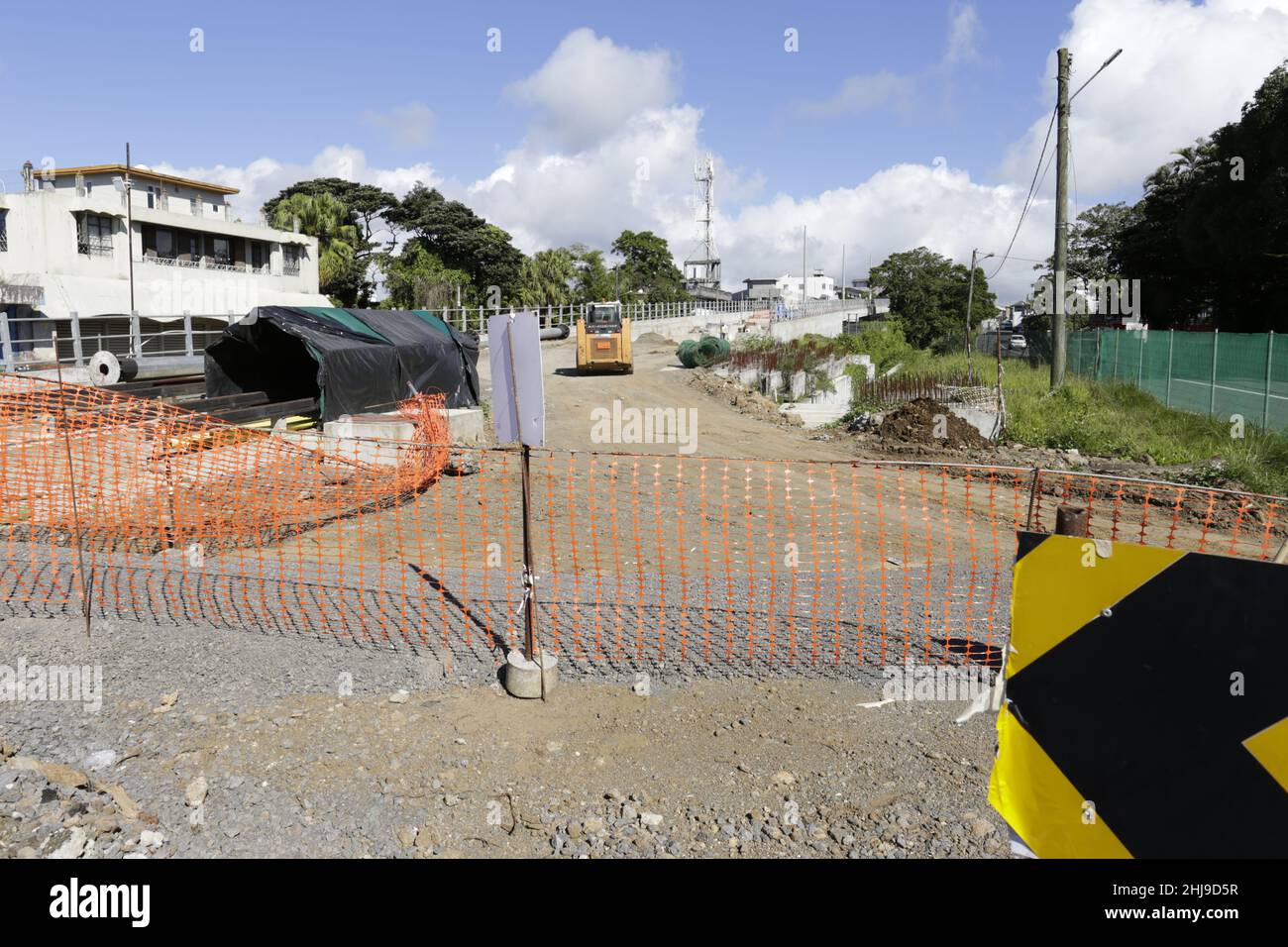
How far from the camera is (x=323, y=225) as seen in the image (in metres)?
53.9

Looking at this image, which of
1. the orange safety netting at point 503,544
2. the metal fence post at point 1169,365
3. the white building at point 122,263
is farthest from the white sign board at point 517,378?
the white building at point 122,263

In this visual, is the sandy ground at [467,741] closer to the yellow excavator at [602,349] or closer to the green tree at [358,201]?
the yellow excavator at [602,349]

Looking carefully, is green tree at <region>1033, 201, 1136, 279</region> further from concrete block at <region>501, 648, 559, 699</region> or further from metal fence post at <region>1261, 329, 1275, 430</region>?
concrete block at <region>501, 648, 559, 699</region>

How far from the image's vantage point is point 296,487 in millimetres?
11492

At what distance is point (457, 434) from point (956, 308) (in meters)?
→ 57.4

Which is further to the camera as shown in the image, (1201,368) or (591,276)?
(591,276)

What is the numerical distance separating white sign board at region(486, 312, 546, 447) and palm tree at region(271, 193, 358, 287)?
5120 cm

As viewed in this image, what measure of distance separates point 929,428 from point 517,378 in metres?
14.8

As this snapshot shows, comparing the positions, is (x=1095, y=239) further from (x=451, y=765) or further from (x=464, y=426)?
(x=451, y=765)

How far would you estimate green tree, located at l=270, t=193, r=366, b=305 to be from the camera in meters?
53.3

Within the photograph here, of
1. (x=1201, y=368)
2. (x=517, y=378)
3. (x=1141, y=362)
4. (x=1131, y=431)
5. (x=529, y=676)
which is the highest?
(x=1141, y=362)

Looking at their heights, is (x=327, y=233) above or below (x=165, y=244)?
above

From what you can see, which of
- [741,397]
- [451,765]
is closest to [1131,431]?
[741,397]
